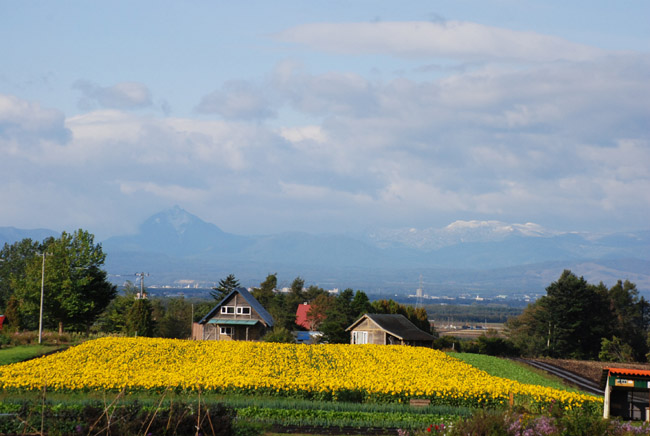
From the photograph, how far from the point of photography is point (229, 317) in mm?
65812

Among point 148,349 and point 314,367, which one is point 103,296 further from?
point 314,367

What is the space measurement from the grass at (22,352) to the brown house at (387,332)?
28.5m

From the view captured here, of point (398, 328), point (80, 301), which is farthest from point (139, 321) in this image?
point (398, 328)

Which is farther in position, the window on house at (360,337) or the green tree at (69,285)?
the window on house at (360,337)

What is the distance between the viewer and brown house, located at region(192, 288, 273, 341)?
2569 inches

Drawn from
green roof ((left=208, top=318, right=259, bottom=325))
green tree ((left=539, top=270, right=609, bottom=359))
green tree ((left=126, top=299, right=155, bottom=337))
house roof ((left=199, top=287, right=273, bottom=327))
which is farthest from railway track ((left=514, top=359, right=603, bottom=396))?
green tree ((left=126, top=299, right=155, bottom=337))

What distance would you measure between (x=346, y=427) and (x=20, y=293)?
4711cm

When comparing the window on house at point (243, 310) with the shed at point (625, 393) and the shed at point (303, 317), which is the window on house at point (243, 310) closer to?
the shed at point (303, 317)

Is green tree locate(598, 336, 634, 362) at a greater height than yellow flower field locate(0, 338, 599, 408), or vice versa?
yellow flower field locate(0, 338, 599, 408)

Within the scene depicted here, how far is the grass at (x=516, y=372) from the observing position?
37.1 m

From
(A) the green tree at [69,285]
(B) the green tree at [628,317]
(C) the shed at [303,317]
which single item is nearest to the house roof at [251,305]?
(A) the green tree at [69,285]

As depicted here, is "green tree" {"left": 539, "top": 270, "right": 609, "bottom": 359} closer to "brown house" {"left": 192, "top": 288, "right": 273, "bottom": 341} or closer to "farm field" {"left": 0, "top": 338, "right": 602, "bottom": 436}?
"brown house" {"left": 192, "top": 288, "right": 273, "bottom": 341}

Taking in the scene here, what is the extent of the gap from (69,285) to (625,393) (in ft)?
154

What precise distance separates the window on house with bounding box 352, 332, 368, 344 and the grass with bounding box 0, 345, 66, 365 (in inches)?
1121
